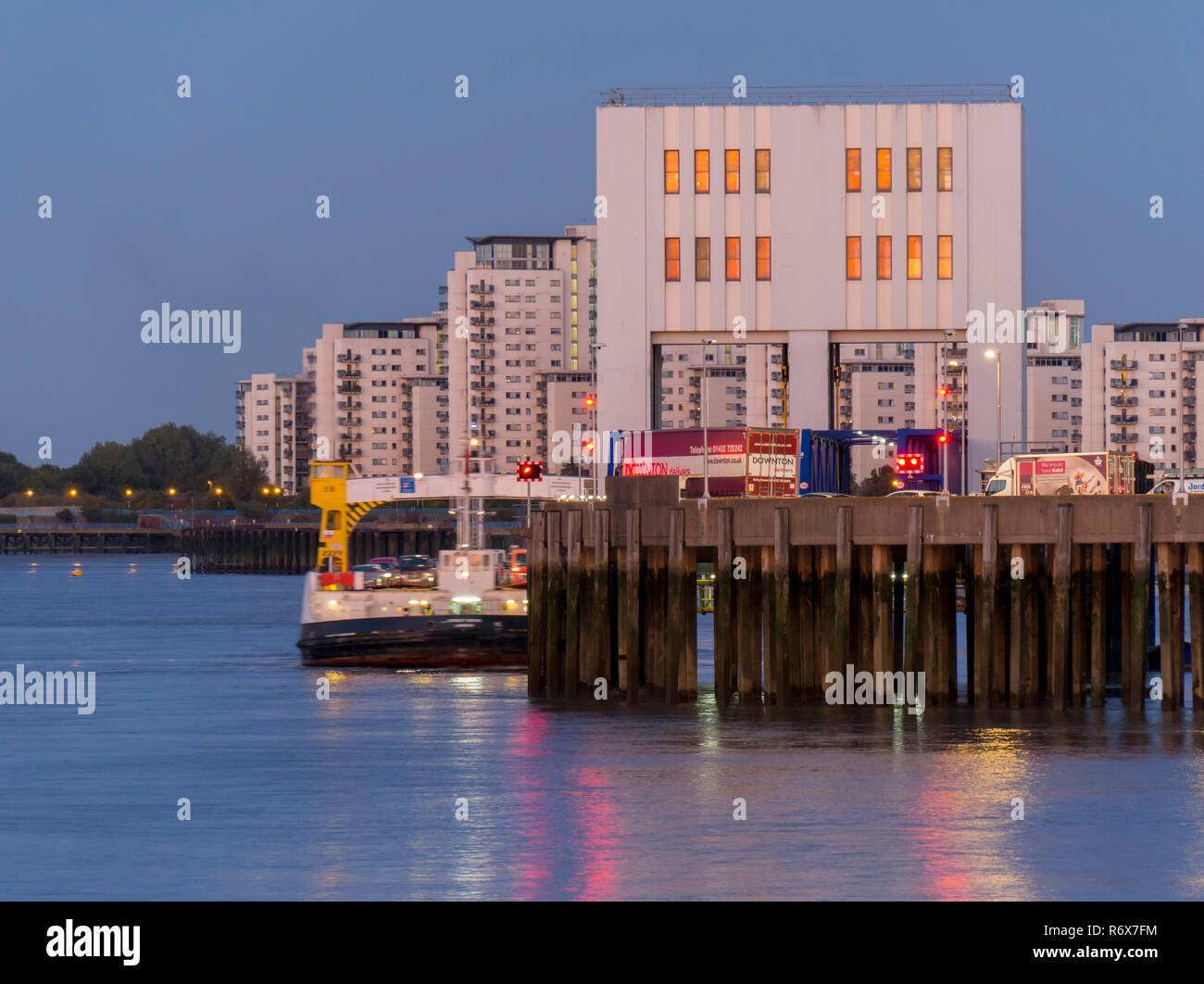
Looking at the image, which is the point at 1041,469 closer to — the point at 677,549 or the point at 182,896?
the point at 677,549

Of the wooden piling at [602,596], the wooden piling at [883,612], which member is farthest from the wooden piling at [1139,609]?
the wooden piling at [602,596]

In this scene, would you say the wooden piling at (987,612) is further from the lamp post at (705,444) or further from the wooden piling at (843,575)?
the lamp post at (705,444)

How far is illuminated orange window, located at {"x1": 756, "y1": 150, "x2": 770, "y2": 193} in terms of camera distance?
265 feet

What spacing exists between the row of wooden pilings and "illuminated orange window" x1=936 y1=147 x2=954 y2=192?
100 feet

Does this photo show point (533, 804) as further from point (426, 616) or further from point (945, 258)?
point (945, 258)

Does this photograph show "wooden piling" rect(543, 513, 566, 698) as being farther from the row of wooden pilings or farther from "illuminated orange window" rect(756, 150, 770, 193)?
"illuminated orange window" rect(756, 150, 770, 193)

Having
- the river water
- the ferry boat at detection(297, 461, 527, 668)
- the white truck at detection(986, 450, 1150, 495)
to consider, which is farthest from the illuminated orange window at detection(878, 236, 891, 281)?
the river water

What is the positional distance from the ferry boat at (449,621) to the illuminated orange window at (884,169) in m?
23.2

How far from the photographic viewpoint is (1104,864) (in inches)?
1258

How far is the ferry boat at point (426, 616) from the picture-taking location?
71875mm

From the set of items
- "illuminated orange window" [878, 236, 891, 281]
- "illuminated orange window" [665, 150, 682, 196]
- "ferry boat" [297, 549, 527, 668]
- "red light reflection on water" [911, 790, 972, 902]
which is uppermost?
"illuminated orange window" [665, 150, 682, 196]

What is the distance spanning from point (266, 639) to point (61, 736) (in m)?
44.6
